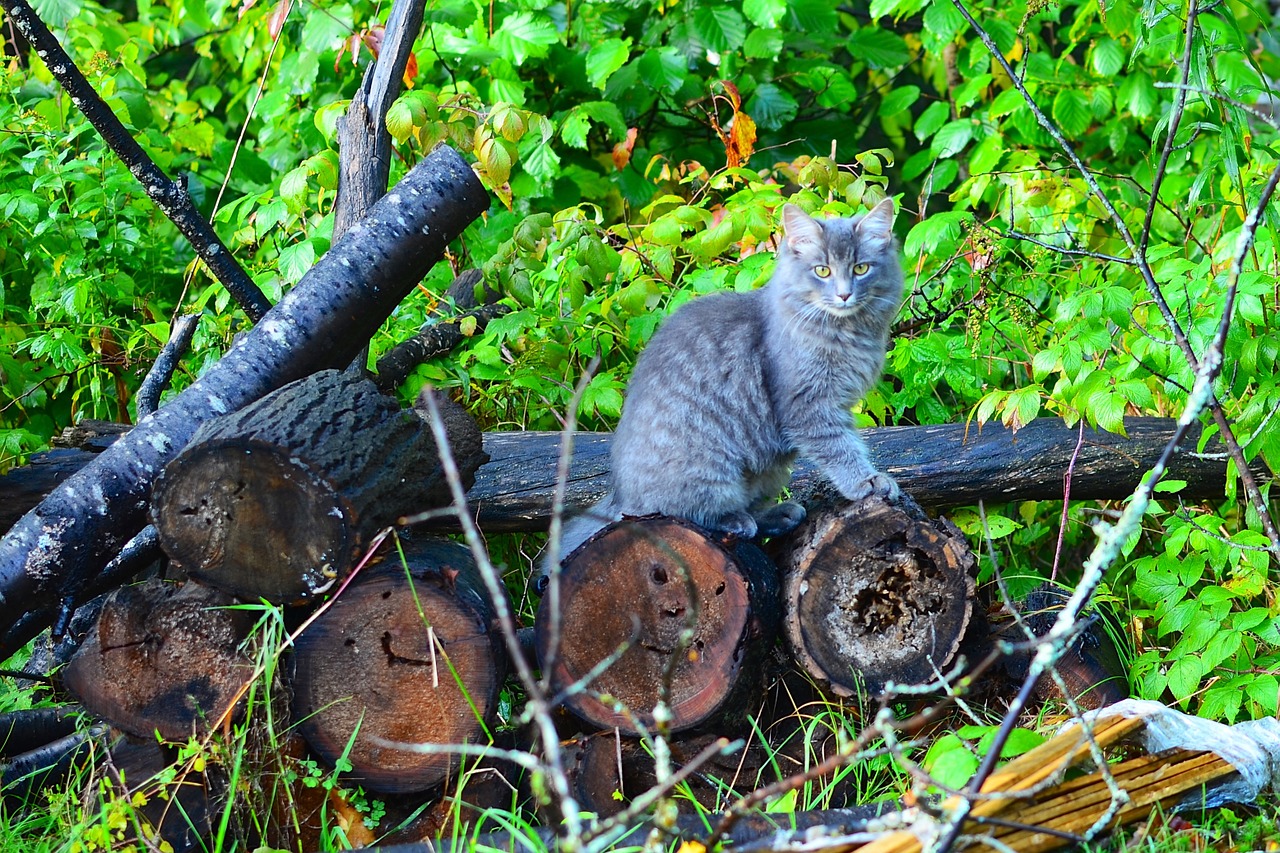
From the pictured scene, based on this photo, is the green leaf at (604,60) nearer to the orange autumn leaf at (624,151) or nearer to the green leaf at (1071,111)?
the orange autumn leaf at (624,151)

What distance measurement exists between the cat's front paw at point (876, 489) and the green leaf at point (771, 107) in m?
2.61

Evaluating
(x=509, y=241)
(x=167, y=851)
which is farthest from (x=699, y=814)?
(x=509, y=241)

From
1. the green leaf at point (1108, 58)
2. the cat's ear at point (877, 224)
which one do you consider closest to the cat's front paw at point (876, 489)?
the cat's ear at point (877, 224)

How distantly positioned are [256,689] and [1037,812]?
1.69 m

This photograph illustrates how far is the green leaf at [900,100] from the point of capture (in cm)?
516

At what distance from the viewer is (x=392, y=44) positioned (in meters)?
3.79

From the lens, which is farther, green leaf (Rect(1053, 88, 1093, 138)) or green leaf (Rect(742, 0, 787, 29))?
green leaf (Rect(1053, 88, 1093, 138))

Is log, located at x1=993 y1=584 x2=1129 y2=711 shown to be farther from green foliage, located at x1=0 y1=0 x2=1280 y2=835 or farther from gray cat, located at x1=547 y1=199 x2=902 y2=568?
gray cat, located at x1=547 y1=199 x2=902 y2=568

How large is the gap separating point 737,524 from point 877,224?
1014mm

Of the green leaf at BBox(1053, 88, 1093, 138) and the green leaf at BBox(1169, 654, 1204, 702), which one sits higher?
the green leaf at BBox(1053, 88, 1093, 138)

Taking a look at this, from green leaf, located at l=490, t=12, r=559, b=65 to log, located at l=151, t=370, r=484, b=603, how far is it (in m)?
2.35

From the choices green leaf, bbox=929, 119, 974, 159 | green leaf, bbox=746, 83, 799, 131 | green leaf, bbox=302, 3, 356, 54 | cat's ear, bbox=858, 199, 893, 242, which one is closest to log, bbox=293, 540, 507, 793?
cat's ear, bbox=858, 199, 893, 242

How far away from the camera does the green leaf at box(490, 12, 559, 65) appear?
4352mm

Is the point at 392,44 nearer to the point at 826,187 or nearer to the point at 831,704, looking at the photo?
the point at 826,187
